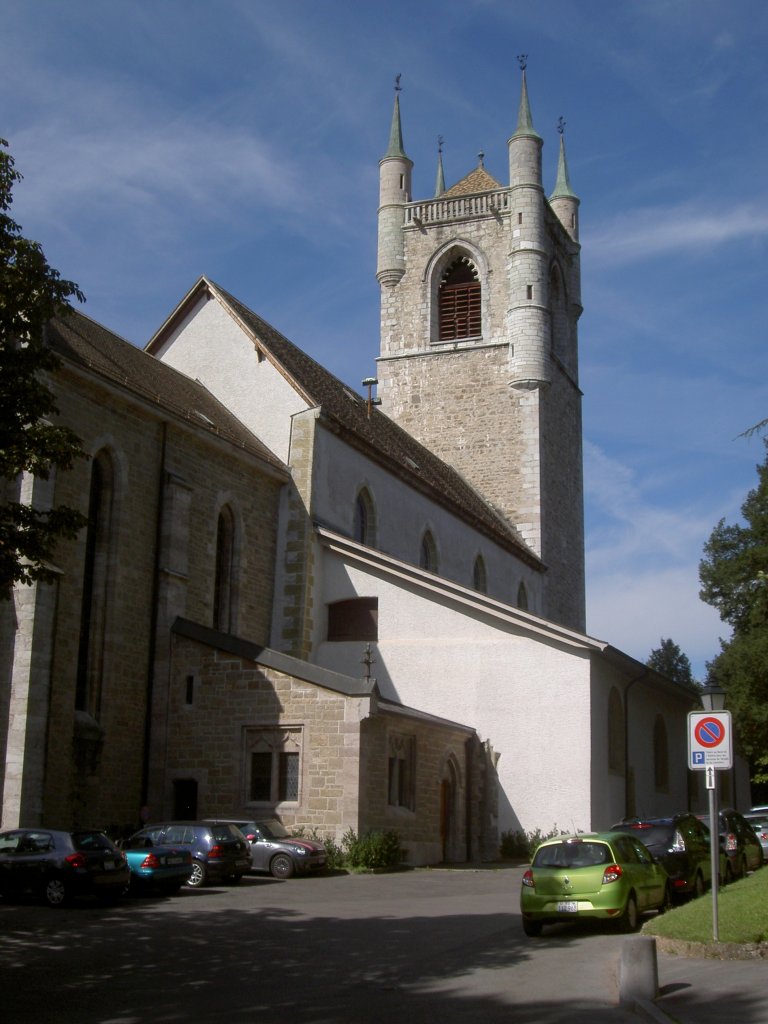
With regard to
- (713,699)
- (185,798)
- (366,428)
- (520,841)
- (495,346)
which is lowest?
(520,841)

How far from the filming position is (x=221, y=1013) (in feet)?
32.6

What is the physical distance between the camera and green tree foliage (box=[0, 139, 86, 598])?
13.3 metres

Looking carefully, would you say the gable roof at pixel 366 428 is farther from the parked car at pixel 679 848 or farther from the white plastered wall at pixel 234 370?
the parked car at pixel 679 848

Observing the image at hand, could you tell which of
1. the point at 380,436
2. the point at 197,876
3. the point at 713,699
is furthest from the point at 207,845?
the point at 380,436

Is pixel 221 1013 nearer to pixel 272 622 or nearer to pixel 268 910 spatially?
pixel 268 910

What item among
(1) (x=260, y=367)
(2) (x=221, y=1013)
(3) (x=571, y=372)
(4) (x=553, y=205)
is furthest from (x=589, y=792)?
(4) (x=553, y=205)

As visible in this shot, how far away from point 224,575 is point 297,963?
53.9ft

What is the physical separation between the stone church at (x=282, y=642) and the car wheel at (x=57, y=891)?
3.75 metres

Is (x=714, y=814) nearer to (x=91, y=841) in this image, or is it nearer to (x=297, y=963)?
(x=297, y=963)

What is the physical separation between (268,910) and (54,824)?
651 cm

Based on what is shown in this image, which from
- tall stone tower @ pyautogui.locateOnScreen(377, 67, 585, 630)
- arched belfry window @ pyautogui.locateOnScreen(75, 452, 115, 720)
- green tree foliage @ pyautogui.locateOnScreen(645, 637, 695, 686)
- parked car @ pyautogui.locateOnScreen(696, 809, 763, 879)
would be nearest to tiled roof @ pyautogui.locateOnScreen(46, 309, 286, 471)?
arched belfry window @ pyautogui.locateOnScreen(75, 452, 115, 720)

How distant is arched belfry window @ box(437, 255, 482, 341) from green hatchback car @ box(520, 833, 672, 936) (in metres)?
32.8

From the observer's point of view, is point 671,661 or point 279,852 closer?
point 279,852

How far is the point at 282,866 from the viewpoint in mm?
20750
